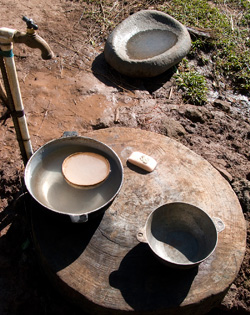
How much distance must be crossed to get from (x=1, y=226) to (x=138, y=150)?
1.21 m

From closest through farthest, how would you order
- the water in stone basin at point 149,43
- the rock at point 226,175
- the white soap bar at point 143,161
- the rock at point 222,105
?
the white soap bar at point 143,161
the rock at point 226,175
the rock at point 222,105
the water in stone basin at point 149,43

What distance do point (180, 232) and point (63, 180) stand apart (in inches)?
31.3

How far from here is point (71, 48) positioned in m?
4.78

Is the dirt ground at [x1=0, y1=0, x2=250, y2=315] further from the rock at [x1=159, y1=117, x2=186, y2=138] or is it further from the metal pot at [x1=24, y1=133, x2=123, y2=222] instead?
the metal pot at [x1=24, y1=133, x2=123, y2=222]

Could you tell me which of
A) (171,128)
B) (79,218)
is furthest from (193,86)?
(79,218)

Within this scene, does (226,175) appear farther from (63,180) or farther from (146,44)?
(146,44)

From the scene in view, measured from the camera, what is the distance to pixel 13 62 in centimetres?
198

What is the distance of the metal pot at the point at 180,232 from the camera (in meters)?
2.06

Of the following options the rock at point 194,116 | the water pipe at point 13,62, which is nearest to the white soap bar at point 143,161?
the water pipe at point 13,62

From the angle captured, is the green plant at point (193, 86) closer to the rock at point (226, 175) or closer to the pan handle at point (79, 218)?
the rock at point (226, 175)

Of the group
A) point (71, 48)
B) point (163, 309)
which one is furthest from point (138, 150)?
point (71, 48)

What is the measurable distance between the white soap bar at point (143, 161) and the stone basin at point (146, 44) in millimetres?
2160

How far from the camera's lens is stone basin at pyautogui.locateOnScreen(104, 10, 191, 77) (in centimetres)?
442

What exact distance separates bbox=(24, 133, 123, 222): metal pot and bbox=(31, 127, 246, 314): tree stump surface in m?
0.10
